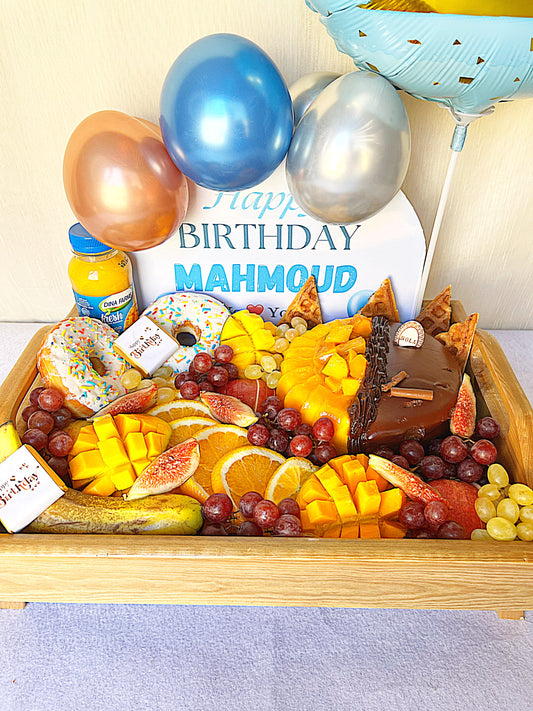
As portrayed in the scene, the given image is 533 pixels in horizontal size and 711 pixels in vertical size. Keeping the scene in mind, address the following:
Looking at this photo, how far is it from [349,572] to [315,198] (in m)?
0.73

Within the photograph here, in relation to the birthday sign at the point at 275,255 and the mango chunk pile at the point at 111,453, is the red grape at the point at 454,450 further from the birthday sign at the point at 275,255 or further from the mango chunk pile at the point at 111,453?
the mango chunk pile at the point at 111,453

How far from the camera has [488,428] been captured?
3.64ft

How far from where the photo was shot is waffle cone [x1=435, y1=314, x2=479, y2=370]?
47.2 inches

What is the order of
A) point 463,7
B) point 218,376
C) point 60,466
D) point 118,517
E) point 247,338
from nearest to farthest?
point 463,7
point 118,517
point 60,466
point 218,376
point 247,338

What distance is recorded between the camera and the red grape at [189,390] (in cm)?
123

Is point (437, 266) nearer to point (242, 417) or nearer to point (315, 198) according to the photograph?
point (315, 198)

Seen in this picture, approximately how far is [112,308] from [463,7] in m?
1.01

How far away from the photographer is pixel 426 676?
90 cm

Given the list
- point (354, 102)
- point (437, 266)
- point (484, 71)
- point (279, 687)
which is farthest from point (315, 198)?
point (279, 687)

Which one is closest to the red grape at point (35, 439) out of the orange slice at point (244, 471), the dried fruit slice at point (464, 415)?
the orange slice at point (244, 471)

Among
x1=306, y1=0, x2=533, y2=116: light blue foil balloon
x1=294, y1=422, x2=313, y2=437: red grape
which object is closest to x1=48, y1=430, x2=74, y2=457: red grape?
x1=294, y1=422, x2=313, y2=437: red grape

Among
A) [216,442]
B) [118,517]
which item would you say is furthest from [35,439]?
[216,442]

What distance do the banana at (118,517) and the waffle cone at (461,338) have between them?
0.74 metres

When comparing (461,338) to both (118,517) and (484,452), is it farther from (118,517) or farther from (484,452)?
(118,517)
